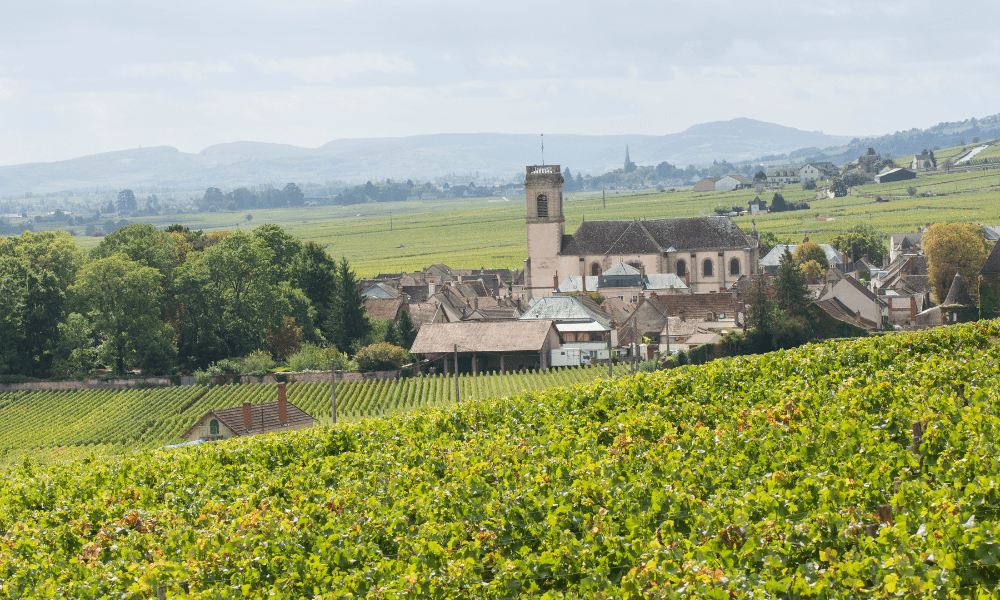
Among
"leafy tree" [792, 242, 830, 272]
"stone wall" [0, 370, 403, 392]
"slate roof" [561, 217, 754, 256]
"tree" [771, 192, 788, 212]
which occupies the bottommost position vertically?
"stone wall" [0, 370, 403, 392]

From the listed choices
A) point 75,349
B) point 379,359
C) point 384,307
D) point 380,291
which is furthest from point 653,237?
point 75,349

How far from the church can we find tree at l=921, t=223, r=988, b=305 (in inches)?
688

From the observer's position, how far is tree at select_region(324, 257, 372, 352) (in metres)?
64.2

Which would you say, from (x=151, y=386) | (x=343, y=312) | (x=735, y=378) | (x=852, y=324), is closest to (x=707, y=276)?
(x=852, y=324)

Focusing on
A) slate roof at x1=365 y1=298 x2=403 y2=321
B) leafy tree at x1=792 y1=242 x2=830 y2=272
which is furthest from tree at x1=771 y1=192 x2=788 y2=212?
slate roof at x1=365 y1=298 x2=403 y2=321

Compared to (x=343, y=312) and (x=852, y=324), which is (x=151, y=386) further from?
(x=852, y=324)

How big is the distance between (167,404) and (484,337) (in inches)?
790

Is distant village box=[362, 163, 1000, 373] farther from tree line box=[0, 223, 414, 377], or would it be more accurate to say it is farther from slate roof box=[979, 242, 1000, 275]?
tree line box=[0, 223, 414, 377]

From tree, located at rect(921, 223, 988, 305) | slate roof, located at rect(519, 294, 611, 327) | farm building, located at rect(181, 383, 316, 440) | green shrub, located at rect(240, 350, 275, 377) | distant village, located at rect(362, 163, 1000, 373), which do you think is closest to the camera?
farm building, located at rect(181, 383, 316, 440)

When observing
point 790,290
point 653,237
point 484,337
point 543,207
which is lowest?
point 484,337

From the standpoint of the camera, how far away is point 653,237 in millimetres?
88438

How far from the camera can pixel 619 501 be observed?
1152 cm

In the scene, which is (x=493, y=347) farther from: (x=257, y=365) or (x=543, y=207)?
(x=543, y=207)

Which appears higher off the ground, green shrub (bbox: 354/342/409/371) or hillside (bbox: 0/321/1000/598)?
hillside (bbox: 0/321/1000/598)
